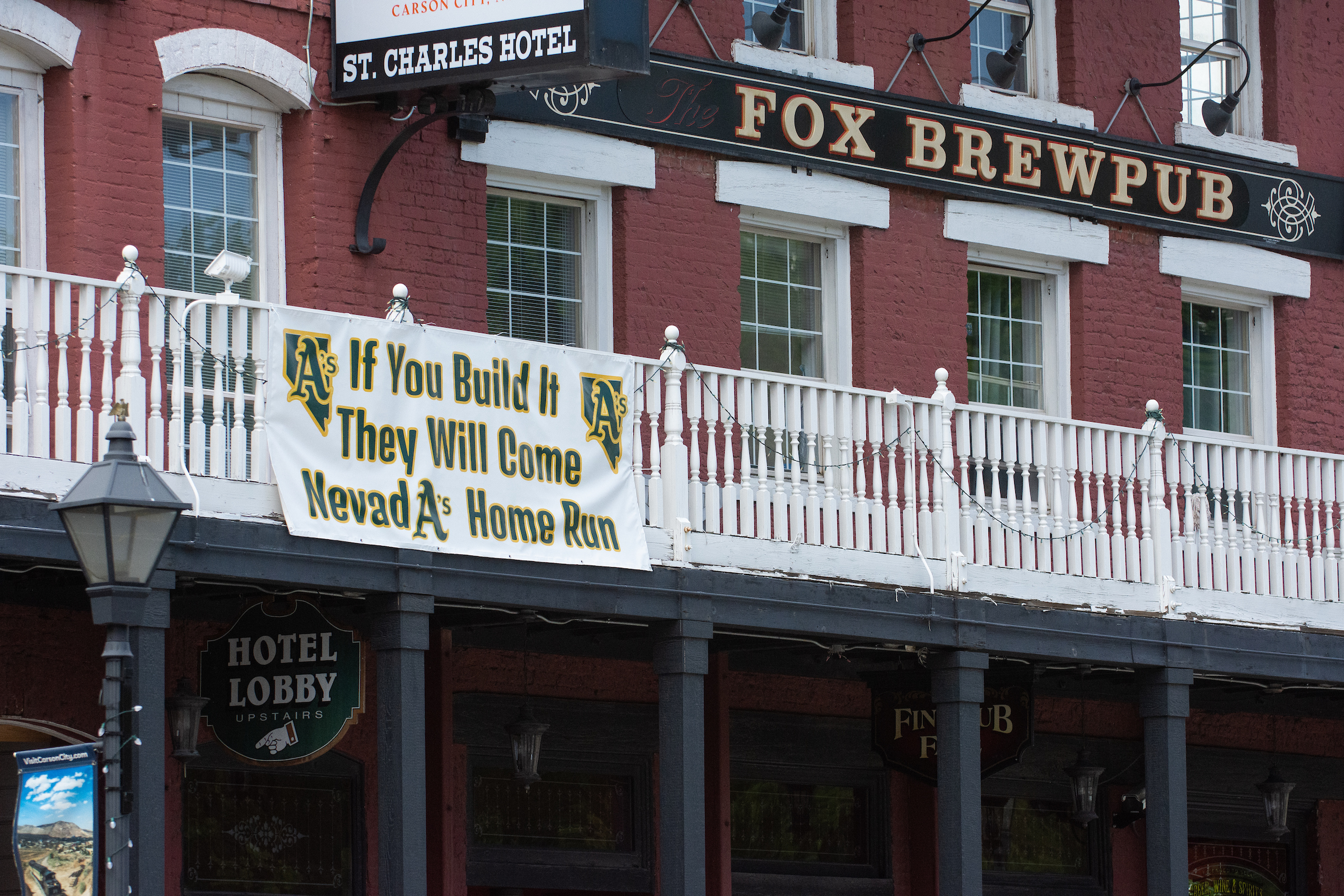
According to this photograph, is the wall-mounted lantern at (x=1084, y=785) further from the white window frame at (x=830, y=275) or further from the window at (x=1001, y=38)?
the window at (x=1001, y=38)

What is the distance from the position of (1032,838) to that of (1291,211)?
16.3ft

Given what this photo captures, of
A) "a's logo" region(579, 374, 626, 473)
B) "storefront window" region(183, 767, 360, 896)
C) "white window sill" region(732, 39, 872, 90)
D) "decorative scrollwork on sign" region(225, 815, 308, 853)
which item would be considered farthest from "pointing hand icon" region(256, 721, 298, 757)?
"white window sill" region(732, 39, 872, 90)

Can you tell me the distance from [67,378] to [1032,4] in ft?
28.2

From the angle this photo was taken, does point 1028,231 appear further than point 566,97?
Yes

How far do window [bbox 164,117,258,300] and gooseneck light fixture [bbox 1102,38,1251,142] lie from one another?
20.8 ft

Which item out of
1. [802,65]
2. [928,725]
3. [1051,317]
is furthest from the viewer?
[1051,317]

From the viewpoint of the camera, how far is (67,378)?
409 inches

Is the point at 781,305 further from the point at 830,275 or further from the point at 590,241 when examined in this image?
the point at 590,241

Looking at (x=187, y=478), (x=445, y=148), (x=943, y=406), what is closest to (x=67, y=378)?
(x=187, y=478)

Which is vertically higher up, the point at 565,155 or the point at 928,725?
the point at 565,155

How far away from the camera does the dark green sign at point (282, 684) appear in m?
11.5

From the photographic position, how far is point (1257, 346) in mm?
17688

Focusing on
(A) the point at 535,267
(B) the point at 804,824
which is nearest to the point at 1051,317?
(B) the point at 804,824

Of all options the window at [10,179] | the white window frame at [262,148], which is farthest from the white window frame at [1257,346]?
the window at [10,179]
